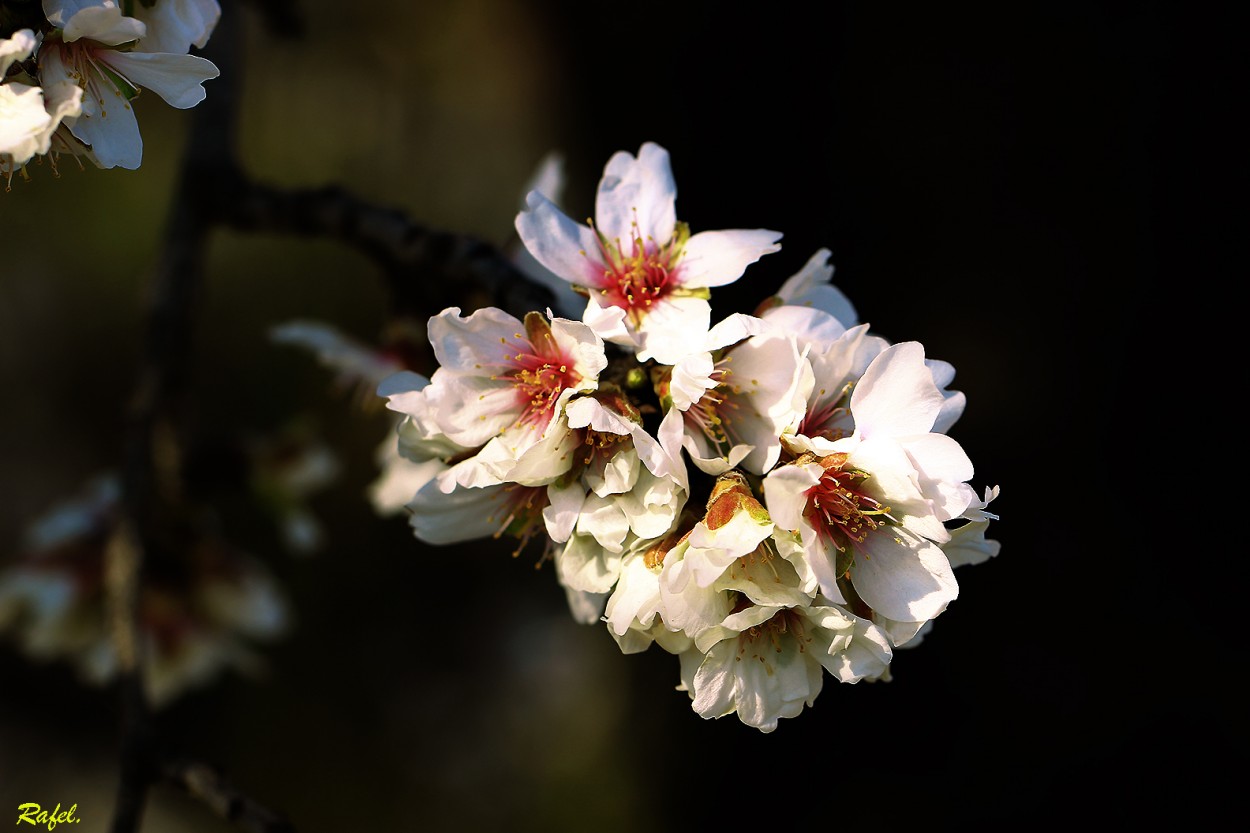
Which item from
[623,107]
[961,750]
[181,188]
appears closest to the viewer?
[181,188]

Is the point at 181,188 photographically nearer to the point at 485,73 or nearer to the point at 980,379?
the point at 485,73

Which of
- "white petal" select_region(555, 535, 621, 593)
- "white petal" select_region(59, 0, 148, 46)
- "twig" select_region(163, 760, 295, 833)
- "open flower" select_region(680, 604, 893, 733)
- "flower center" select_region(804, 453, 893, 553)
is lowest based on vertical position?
"twig" select_region(163, 760, 295, 833)

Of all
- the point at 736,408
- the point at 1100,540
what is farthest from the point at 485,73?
the point at 736,408

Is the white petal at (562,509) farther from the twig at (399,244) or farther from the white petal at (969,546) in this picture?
the white petal at (969,546)

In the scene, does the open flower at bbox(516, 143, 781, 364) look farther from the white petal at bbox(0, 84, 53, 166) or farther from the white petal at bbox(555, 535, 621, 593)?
the white petal at bbox(0, 84, 53, 166)

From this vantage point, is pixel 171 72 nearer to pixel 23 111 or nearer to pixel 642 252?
pixel 23 111

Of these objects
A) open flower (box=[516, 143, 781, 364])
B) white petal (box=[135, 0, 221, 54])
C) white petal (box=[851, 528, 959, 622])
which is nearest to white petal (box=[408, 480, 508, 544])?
open flower (box=[516, 143, 781, 364])

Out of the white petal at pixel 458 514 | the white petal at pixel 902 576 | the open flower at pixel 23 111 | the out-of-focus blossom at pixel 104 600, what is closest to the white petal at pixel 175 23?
the open flower at pixel 23 111
